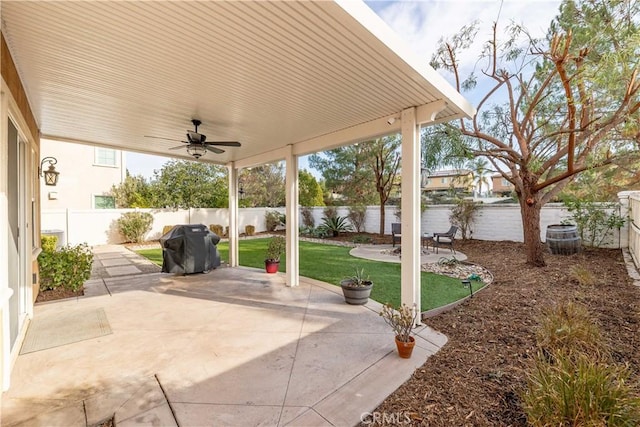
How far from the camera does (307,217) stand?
15.9 m

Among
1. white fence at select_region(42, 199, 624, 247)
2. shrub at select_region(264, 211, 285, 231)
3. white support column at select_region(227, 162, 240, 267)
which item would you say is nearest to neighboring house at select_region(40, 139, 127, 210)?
white fence at select_region(42, 199, 624, 247)

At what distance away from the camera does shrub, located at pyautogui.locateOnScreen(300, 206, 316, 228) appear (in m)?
15.7

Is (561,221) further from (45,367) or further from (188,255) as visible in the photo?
(45,367)

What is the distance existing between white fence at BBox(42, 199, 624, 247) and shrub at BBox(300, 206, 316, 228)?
0.80 ft

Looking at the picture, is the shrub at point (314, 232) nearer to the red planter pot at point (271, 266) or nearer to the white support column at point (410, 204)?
the red planter pot at point (271, 266)

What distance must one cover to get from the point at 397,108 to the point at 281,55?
1.76 meters

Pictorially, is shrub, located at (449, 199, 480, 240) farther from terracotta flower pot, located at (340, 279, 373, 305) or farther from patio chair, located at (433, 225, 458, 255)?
terracotta flower pot, located at (340, 279, 373, 305)

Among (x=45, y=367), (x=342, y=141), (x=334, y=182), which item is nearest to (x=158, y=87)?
A: (x=342, y=141)

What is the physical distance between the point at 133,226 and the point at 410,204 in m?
12.2

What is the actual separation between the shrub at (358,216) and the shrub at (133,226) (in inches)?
358

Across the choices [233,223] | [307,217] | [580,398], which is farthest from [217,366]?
[307,217]

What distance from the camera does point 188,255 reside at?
6492 millimetres

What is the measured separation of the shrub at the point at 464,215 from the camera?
1042 cm

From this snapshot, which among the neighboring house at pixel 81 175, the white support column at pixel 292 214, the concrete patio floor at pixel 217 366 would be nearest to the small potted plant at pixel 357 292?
the concrete patio floor at pixel 217 366
